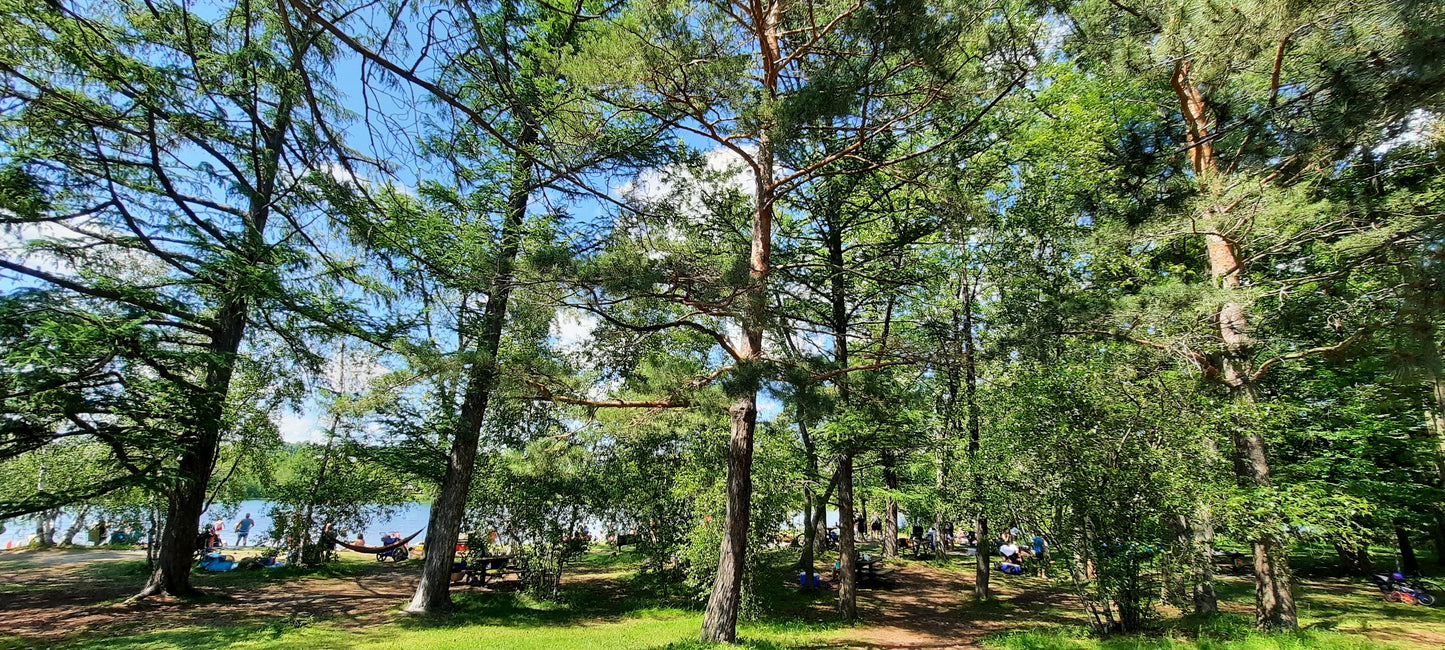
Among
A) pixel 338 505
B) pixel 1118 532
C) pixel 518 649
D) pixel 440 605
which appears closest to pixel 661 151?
pixel 518 649

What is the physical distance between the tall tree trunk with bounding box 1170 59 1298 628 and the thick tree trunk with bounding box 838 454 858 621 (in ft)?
17.6

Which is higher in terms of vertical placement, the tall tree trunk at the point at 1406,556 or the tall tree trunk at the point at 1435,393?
the tall tree trunk at the point at 1435,393

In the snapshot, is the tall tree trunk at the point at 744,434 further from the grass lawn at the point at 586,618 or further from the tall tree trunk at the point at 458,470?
the tall tree trunk at the point at 458,470

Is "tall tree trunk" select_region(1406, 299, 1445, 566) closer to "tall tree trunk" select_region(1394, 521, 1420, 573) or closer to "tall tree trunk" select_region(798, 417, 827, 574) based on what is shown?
"tall tree trunk" select_region(1394, 521, 1420, 573)

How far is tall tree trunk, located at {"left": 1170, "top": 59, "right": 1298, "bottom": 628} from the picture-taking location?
684cm

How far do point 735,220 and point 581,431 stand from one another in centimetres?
432

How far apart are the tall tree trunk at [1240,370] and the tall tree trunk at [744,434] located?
4812 millimetres

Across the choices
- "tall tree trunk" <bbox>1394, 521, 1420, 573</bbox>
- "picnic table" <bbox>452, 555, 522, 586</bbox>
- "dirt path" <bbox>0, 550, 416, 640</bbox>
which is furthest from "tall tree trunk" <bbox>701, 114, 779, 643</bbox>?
"tall tree trunk" <bbox>1394, 521, 1420, 573</bbox>

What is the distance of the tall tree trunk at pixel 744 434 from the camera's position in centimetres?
654

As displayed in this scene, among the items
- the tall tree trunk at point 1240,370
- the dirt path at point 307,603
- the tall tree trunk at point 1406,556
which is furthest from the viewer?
the tall tree trunk at point 1406,556

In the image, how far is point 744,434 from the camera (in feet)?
23.8

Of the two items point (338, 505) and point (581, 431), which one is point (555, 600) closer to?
point (581, 431)

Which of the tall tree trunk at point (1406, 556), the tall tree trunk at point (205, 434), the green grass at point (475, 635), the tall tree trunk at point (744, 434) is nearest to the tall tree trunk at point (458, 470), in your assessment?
the green grass at point (475, 635)

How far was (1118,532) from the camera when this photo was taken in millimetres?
6723
